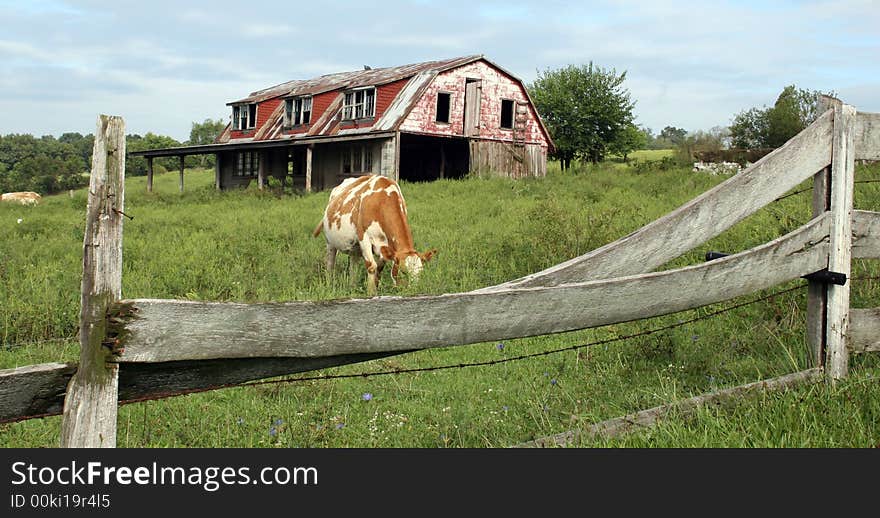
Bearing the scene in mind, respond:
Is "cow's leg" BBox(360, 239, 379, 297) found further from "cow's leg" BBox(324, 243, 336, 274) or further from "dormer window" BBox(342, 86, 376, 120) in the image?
"dormer window" BBox(342, 86, 376, 120)

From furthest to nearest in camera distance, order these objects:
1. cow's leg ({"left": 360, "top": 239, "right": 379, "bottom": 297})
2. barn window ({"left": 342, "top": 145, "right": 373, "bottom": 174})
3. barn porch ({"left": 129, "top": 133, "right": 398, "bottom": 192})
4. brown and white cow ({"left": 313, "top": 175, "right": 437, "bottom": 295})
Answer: barn window ({"left": 342, "top": 145, "right": 373, "bottom": 174}) < barn porch ({"left": 129, "top": 133, "right": 398, "bottom": 192}) < cow's leg ({"left": 360, "top": 239, "right": 379, "bottom": 297}) < brown and white cow ({"left": 313, "top": 175, "right": 437, "bottom": 295})

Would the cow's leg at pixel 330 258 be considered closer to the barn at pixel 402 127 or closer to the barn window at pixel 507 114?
the barn at pixel 402 127

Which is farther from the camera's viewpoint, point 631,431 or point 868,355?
point 868,355

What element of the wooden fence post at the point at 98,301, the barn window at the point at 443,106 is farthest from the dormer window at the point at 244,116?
the wooden fence post at the point at 98,301

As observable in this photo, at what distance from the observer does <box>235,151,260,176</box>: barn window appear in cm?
3597

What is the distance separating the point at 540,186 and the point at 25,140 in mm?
82341

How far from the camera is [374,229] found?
10.1m

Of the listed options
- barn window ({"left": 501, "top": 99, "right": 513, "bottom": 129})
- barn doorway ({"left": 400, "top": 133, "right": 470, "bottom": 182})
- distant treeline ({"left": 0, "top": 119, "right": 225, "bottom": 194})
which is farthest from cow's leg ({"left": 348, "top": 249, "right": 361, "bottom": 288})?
distant treeline ({"left": 0, "top": 119, "right": 225, "bottom": 194})

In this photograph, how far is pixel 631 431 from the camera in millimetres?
3455
